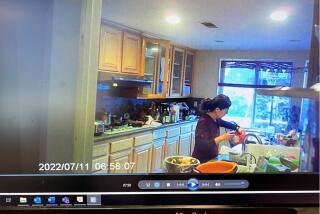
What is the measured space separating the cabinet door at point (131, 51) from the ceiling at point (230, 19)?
18 mm

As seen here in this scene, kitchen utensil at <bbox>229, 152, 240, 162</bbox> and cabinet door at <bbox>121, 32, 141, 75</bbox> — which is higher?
cabinet door at <bbox>121, 32, 141, 75</bbox>

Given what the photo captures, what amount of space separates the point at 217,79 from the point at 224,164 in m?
0.14

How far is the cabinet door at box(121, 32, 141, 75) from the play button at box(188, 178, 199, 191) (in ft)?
0.63

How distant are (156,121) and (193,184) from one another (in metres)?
0.11

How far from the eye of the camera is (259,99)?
1.45 feet

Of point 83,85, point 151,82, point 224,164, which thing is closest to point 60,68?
point 83,85

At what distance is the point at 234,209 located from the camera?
451 mm

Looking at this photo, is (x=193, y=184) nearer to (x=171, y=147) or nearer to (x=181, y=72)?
(x=171, y=147)

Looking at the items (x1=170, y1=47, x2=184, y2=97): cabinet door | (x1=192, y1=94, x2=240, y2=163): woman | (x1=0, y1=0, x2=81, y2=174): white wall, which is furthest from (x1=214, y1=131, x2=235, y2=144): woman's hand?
(x1=0, y1=0, x2=81, y2=174): white wall

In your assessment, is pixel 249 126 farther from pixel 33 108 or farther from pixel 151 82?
pixel 33 108

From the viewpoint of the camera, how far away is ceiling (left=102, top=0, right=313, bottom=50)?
1.38 ft

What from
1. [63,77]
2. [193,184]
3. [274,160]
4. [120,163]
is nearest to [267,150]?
[274,160]

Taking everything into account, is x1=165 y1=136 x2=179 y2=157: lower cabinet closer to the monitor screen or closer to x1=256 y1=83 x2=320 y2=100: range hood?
the monitor screen

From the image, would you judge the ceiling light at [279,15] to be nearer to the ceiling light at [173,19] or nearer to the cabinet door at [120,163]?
the ceiling light at [173,19]
